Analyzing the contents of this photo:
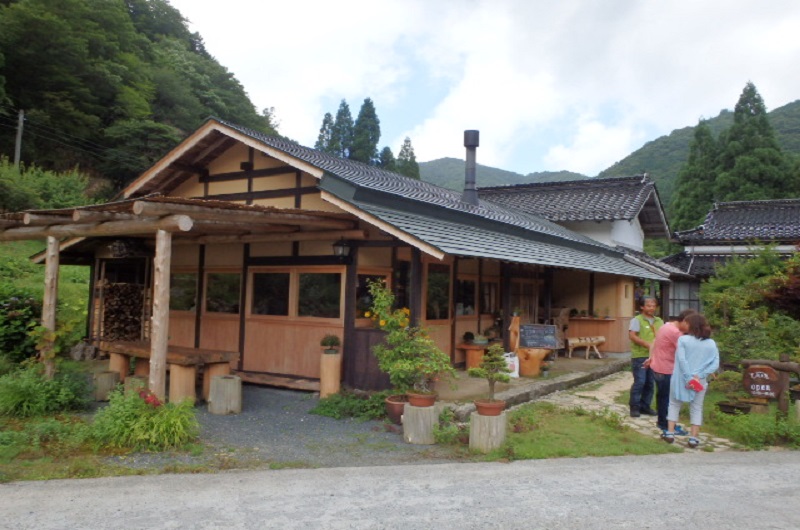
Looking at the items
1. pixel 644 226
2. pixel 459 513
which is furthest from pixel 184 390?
pixel 644 226

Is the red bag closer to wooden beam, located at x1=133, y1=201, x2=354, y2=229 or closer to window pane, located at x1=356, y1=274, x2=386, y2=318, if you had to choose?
window pane, located at x1=356, y1=274, x2=386, y2=318

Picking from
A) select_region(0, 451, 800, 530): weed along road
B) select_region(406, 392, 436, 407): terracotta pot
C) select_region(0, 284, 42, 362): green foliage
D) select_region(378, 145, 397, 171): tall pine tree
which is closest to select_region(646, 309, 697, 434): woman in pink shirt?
select_region(0, 451, 800, 530): weed along road

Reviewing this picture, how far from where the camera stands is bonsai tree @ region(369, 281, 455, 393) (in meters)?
7.15

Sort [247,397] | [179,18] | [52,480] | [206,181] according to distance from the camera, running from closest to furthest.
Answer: [52,480] → [247,397] → [206,181] → [179,18]

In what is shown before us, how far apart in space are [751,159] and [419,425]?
3315 centimetres

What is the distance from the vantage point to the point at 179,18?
168 feet

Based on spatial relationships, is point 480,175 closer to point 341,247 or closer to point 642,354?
point 341,247

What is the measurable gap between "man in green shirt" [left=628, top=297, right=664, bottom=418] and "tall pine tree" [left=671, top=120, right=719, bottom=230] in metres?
29.5

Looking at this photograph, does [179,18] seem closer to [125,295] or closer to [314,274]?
[125,295]

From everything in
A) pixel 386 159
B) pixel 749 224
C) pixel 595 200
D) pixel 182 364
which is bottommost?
pixel 182 364

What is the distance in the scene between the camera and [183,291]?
1131 cm

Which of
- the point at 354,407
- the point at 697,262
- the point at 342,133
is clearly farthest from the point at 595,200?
the point at 342,133

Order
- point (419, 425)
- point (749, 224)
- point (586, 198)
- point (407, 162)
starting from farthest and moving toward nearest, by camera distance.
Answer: point (407, 162)
point (749, 224)
point (586, 198)
point (419, 425)

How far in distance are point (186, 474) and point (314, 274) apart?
4.49m
